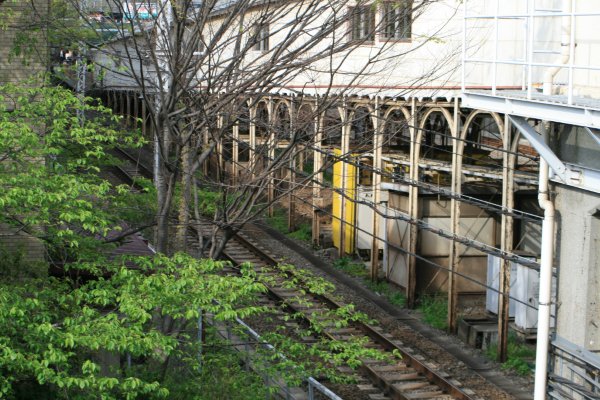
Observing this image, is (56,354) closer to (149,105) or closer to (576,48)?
(149,105)

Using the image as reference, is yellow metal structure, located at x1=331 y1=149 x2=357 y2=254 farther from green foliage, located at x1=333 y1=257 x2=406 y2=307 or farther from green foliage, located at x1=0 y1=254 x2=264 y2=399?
green foliage, located at x1=0 y1=254 x2=264 y2=399

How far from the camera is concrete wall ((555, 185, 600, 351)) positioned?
771cm

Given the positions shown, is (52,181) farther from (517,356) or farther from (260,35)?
(517,356)

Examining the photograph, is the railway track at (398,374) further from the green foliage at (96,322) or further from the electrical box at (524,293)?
the green foliage at (96,322)

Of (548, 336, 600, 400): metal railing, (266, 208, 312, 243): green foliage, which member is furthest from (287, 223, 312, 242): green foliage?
(548, 336, 600, 400): metal railing

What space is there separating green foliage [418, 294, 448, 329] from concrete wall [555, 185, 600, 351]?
31.9 feet

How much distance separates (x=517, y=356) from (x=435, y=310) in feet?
10.8

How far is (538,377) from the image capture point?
25.8ft

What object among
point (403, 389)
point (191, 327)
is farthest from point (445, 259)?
point (191, 327)

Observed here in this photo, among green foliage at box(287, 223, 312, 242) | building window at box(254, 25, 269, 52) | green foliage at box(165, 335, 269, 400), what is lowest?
green foliage at box(287, 223, 312, 242)

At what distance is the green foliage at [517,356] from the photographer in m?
15.0

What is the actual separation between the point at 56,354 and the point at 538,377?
4.05m

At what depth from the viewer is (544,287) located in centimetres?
773

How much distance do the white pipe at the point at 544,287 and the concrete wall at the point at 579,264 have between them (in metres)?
0.14
